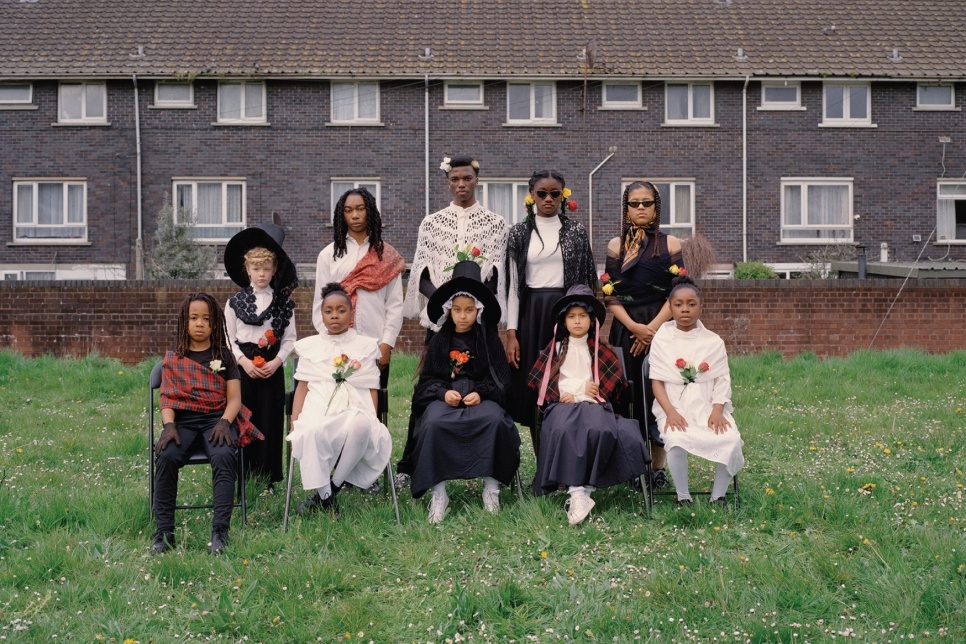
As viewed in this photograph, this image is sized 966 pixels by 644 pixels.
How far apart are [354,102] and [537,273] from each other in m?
20.4

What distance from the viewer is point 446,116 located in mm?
26688

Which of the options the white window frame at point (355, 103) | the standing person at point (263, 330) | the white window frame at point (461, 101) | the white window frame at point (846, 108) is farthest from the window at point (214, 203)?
the standing person at point (263, 330)

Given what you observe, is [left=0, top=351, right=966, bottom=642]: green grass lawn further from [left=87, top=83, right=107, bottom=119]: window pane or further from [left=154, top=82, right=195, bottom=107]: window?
[left=87, top=83, right=107, bottom=119]: window pane

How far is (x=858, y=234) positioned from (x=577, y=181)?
7.65 metres

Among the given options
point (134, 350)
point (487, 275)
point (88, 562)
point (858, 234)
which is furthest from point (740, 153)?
point (88, 562)

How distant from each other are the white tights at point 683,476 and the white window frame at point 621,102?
21.2 meters

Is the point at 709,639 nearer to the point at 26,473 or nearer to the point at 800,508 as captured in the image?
the point at 800,508

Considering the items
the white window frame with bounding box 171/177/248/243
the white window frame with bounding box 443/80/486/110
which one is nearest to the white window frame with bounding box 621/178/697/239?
the white window frame with bounding box 443/80/486/110

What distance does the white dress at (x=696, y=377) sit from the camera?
6.73 m

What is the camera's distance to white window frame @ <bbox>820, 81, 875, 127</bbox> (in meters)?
26.8

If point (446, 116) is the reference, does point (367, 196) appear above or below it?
below

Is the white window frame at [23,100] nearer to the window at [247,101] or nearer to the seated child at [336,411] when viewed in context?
the window at [247,101]

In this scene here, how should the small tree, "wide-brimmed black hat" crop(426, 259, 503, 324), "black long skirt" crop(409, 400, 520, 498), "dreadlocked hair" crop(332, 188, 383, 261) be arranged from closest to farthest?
1. "black long skirt" crop(409, 400, 520, 498)
2. "wide-brimmed black hat" crop(426, 259, 503, 324)
3. "dreadlocked hair" crop(332, 188, 383, 261)
4. the small tree

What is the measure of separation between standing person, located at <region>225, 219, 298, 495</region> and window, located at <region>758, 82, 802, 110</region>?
21.9 metres
